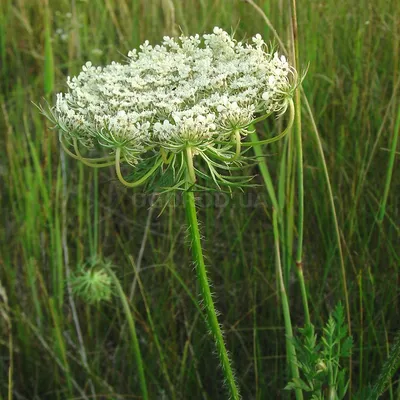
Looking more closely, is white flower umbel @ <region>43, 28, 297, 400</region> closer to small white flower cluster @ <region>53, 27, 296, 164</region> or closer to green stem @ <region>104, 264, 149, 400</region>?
small white flower cluster @ <region>53, 27, 296, 164</region>

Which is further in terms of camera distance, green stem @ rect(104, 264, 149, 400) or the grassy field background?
the grassy field background

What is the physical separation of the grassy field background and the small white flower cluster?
1.64ft

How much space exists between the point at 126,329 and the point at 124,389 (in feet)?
0.67

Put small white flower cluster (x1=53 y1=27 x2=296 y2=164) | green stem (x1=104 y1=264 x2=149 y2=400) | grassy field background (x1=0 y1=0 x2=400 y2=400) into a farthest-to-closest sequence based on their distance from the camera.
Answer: grassy field background (x1=0 y1=0 x2=400 y2=400) → green stem (x1=104 y1=264 x2=149 y2=400) → small white flower cluster (x1=53 y1=27 x2=296 y2=164)

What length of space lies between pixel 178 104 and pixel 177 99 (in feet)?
0.15

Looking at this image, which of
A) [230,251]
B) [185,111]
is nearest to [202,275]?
[185,111]

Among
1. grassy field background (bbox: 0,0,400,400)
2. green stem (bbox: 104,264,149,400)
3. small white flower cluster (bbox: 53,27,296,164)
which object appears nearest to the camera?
small white flower cluster (bbox: 53,27,296,164)

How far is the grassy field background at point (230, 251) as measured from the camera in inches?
74.8

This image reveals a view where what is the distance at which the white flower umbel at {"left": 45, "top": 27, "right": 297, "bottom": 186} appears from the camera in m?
1.16

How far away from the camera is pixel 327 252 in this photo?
74.5 inches

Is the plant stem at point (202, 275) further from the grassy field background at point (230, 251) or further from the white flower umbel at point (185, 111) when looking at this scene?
the grassy field background at point (230, 251)

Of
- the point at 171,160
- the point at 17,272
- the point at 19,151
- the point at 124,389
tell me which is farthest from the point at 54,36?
the point at 171,160

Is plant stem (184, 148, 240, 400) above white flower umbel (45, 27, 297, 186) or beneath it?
beneath

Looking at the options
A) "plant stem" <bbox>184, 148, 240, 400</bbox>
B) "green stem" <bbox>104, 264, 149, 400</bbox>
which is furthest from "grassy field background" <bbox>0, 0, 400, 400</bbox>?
"plant stem" <bbox>184, 148, 240, 400</bbox>
